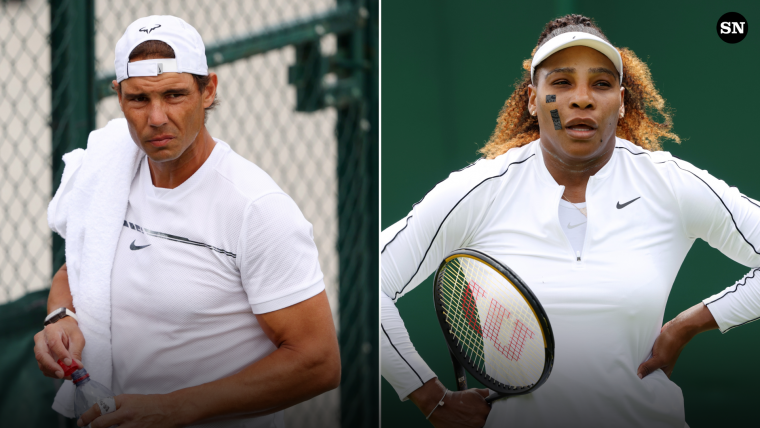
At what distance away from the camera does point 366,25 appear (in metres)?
1.95

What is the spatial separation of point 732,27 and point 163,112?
3.81 feet

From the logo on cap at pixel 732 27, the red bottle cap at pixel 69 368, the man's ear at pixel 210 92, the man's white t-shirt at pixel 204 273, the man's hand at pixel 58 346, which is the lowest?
the red bottle cap at pixel 69 368

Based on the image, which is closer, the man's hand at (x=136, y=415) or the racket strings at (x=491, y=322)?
the man's hand at (x=136, y=415)

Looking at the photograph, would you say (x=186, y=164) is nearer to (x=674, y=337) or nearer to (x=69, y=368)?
(x=69, y=368)

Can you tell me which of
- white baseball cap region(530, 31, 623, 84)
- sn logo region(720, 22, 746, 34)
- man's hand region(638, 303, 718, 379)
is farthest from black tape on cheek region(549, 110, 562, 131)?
sn logo region(720, 22, 746, 34)

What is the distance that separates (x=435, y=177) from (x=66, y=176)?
739 mm

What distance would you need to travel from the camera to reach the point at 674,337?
125cm

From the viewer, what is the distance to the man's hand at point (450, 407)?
132 centimetres

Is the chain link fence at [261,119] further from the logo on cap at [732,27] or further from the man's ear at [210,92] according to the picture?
the logo on cap at [732,27]

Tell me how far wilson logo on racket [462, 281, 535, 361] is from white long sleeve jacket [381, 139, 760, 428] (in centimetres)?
8

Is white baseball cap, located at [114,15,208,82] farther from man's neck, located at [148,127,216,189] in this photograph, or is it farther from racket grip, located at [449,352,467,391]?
racket grip, located at [449,352,467,391]

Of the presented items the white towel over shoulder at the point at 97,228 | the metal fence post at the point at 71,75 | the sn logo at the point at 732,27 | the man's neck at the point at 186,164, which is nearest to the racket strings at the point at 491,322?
the man's neck at the point at 186,164

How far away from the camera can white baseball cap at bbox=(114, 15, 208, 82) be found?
116 cm

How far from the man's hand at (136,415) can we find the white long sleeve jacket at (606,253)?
1.36 feet
